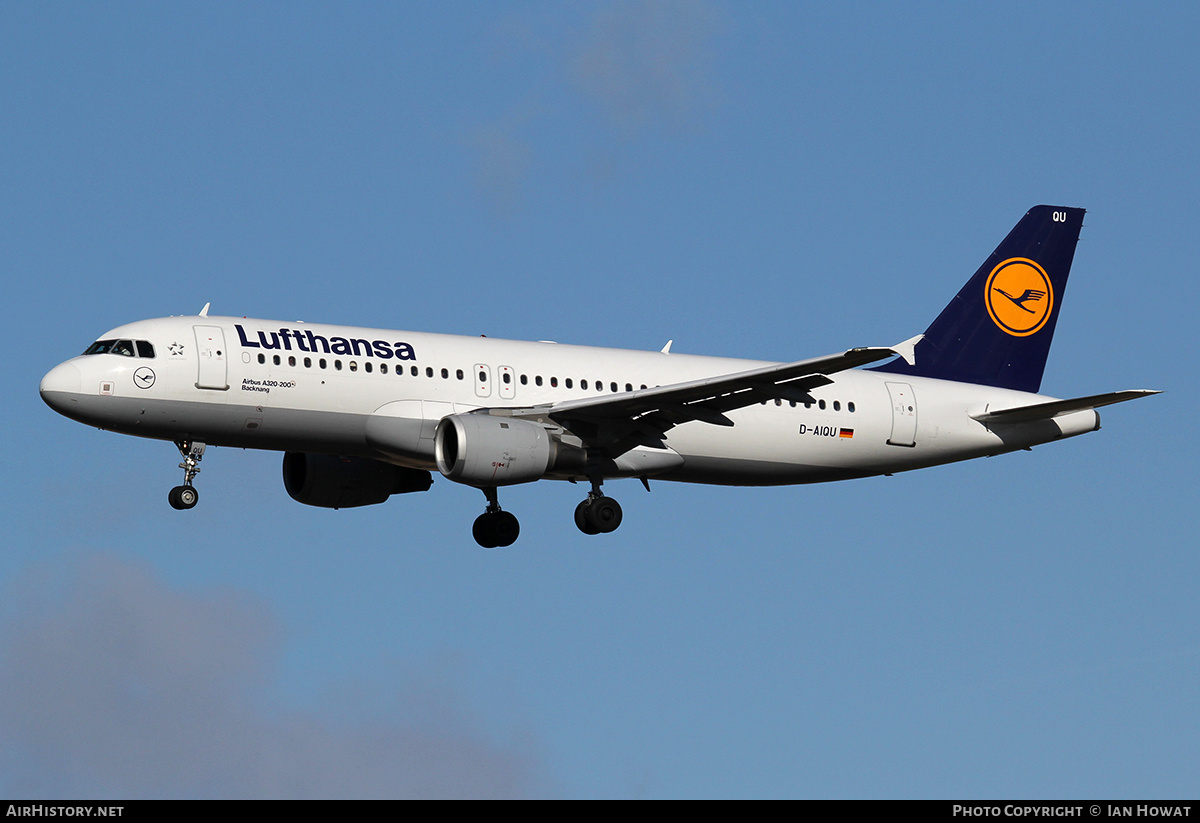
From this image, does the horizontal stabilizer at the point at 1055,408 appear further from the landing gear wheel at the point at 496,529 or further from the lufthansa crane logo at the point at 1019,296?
the landing gear wheel at the point at 496,529

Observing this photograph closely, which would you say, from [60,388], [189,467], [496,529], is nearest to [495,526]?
[496,529]

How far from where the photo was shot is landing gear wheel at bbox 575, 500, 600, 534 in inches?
1662

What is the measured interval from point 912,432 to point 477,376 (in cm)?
1184

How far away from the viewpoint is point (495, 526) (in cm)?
4425

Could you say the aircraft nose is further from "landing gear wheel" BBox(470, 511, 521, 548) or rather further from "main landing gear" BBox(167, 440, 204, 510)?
"landing gear wheel" BBox(470, 511, 521, 548)

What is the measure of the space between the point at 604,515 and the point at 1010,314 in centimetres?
1449

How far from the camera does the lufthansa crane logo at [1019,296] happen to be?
49531 mm

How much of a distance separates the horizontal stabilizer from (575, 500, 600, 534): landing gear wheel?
36.2ft

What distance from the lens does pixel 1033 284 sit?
50.3m

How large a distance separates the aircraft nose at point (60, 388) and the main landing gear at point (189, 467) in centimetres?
252

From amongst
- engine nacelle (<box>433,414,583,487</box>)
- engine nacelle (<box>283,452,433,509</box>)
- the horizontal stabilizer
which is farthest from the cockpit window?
the horizontal stabilizer
